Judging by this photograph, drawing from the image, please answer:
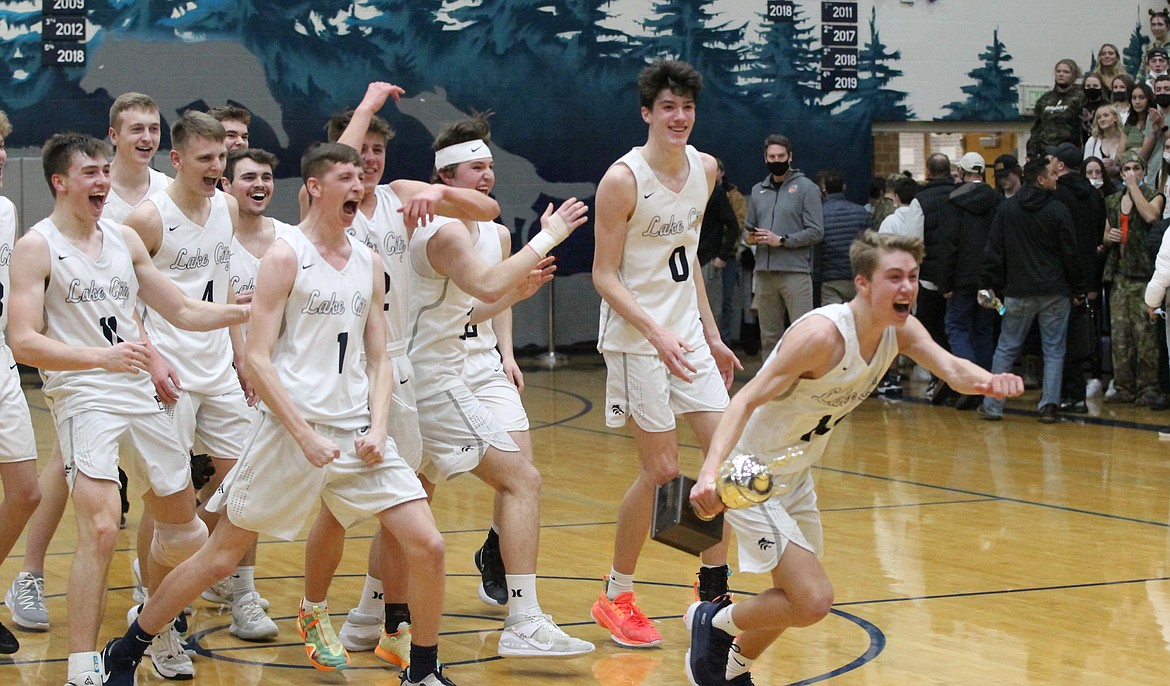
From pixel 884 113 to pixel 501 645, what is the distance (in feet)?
42.5

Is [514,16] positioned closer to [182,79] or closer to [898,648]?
[182,79]

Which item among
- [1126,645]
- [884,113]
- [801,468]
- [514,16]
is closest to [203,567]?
[801,468]

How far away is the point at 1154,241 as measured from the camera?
11.4 meters

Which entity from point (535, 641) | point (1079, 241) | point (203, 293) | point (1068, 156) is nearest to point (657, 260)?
point (535, 641)

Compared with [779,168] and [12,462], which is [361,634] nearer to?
[12,462]

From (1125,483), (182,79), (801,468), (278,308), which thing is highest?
(182,79)

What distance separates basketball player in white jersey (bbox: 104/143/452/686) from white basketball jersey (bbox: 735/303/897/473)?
108 centimetres

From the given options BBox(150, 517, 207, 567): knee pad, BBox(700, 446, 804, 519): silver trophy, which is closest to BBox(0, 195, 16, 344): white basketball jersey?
BBox(150, 517, 207, 567): knee pad

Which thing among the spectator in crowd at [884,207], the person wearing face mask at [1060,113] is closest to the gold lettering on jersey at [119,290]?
the spectator in crowd at [884,207]

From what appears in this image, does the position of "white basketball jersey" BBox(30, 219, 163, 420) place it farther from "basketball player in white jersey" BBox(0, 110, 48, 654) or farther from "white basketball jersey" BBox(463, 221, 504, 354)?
"white basketball jersey" BBox(463, 221, 504, 354)

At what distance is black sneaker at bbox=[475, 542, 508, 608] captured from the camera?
6242mm

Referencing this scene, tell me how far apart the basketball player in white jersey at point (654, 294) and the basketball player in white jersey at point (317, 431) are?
1.19 meters

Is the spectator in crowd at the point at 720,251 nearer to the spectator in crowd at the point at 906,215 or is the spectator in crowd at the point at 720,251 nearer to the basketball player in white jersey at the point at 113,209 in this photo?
the spectator in crowd at the point at 906,215

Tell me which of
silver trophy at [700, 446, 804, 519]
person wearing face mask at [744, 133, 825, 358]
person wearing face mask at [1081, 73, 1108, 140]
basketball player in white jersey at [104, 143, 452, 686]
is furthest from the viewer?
person wearing face mask at [1081, 73, 1108, 140]
